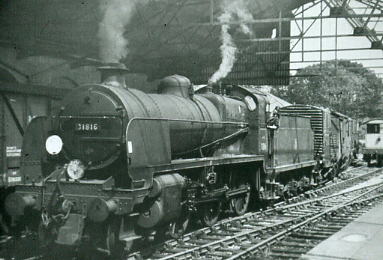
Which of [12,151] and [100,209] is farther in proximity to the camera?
[12,151]

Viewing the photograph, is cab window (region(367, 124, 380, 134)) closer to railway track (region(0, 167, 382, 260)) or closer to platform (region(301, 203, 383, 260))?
railway track (region(0, 167, 382, 260))

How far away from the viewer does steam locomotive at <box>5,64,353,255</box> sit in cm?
661

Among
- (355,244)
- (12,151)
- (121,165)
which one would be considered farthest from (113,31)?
(355,244)

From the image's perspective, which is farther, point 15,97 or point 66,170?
point 15,97

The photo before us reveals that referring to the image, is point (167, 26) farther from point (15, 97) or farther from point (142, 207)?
point (142, 207)

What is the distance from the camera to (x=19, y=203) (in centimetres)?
688

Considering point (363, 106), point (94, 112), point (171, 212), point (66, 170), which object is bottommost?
point (171, 212)

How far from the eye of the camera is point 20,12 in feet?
44.8

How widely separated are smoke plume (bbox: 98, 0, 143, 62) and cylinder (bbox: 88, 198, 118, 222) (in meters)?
4.01

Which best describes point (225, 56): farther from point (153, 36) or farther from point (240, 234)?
point (240, 234)

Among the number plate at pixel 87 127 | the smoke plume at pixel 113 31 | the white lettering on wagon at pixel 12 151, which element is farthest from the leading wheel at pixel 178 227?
the white lettering on wagon at pixel 12 151

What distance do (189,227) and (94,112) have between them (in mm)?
3457

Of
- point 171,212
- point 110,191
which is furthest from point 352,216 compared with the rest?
point 110,191

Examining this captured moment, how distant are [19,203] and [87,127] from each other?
1.40 meters
